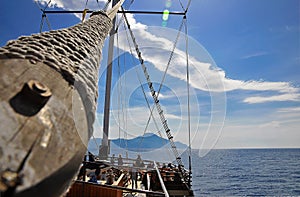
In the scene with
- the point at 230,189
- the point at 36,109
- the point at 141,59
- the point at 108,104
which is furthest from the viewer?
the point at 230,189

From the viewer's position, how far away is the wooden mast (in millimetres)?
484

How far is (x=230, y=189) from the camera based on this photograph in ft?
117

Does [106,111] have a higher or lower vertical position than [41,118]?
higher

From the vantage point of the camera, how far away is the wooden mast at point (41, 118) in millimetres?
484

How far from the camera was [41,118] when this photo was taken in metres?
0.58

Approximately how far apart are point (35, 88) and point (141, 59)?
486 inches

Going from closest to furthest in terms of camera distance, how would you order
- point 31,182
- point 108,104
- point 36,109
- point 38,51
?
1. point 31,182
2. point 36,109
3. point 38,51
4. point 108,104

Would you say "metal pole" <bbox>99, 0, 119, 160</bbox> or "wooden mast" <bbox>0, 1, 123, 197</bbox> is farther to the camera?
"metal pole" <bbox>99, 0, 119, 160</bbox>

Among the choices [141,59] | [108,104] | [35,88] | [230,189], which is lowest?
[230,189]

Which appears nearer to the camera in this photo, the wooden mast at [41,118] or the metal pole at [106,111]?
the wooden mast at [41,118]

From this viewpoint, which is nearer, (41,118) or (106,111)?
(41,118)

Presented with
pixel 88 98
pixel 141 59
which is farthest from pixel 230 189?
pixel 88 98

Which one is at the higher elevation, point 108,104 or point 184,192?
point 108,104

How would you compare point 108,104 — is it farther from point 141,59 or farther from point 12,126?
point 12,126
